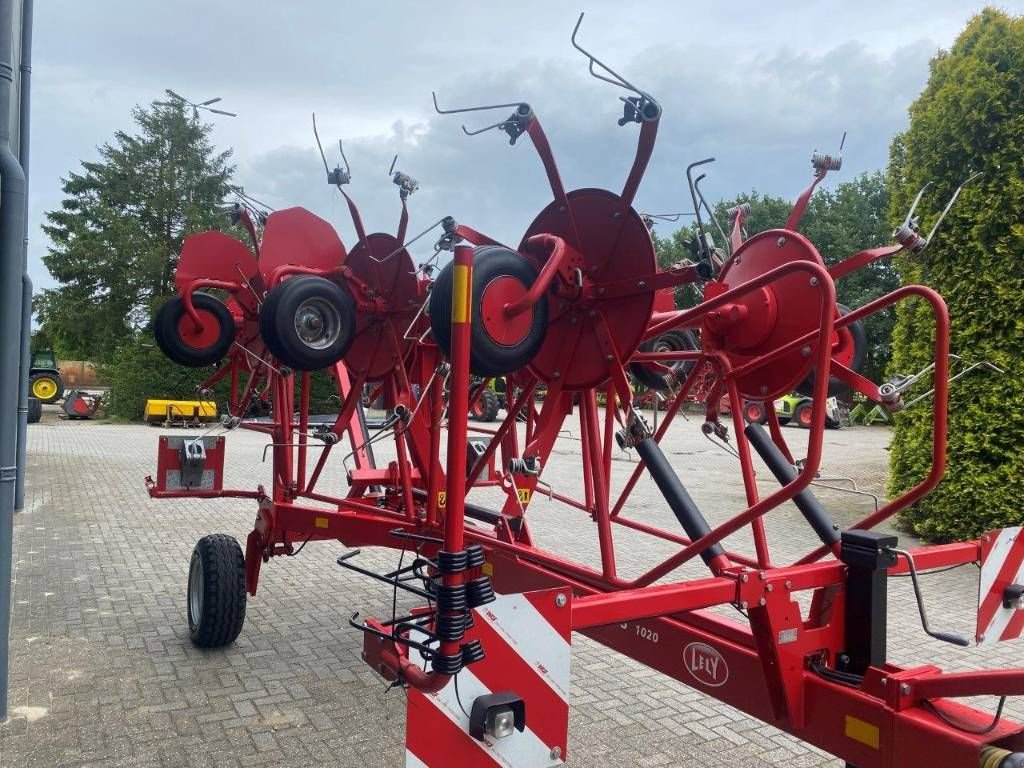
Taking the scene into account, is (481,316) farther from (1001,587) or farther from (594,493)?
(1001,587)

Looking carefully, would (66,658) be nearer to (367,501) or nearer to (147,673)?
(147,673)

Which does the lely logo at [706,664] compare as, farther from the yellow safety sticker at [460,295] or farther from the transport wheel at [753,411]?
the yellow safety sticker at [460,295]

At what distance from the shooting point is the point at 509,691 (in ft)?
7.13

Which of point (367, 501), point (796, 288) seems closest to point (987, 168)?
point (796, 288)

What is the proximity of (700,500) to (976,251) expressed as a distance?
5.54 meters

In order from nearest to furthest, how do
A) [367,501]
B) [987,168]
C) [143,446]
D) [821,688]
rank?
[821,688], [367,501], [987,168], [143,446]

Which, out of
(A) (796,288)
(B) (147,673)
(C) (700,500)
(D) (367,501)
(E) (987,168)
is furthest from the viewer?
(C) (700,500)

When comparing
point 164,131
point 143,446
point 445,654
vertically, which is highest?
point 164,131

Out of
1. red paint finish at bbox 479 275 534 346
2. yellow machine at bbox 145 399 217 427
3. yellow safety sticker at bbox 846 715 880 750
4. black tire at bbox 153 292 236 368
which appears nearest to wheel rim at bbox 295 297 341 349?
black tire at bbox 153 292 236 368

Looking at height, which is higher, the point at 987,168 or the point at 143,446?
the point at 987,168

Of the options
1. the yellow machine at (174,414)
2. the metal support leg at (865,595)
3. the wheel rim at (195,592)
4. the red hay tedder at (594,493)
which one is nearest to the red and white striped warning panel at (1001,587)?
the red hay tedder at (594,493)

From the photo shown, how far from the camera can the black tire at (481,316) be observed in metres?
2.66

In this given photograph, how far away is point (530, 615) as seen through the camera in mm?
2172

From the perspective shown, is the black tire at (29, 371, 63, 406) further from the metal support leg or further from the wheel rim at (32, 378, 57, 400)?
the metal support leg
